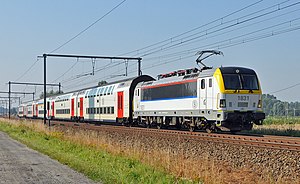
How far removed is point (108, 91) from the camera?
42.1 m

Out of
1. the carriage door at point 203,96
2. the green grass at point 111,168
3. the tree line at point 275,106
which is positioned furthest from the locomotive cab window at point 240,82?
the tree line at point 275,106

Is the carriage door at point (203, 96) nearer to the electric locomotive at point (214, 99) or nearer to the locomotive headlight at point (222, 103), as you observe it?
the electric locomotive at point (214, 99)

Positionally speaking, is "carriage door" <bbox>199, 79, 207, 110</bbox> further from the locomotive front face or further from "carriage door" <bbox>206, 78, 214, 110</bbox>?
the locomotive front face

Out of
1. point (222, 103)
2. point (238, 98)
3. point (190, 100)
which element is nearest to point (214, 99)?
point (222, 103)

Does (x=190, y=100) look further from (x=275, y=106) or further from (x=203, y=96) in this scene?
(x=275, y=106)

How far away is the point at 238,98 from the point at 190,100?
11.8ft

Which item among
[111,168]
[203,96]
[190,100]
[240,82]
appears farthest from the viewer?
[190,100]

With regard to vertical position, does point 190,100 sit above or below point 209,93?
below

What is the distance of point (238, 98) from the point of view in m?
23.8

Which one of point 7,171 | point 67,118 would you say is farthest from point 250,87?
point 67,118

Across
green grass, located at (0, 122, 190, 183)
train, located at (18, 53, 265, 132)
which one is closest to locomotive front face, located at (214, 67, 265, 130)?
train, located at (18, 53, 265, 132)

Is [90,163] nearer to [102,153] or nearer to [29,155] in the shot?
[102,153]

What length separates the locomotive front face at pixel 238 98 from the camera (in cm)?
2348

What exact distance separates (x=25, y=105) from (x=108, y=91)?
55837 millimetres
